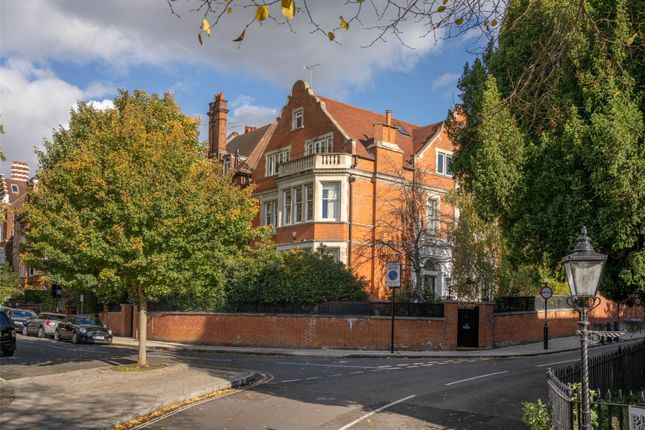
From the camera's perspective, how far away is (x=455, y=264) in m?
32.2

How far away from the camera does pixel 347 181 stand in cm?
3547

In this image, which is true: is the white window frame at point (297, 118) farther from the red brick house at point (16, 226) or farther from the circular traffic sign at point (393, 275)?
the red brick house at point (16, 226)

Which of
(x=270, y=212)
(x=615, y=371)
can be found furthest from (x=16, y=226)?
(x=615, y=371)

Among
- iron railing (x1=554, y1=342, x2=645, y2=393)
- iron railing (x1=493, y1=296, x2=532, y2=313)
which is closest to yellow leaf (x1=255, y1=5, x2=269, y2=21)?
iron railing (x1=554, y1=342, x2=645, y2=393)

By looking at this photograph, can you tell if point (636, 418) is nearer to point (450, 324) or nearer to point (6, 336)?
point (450, 324)

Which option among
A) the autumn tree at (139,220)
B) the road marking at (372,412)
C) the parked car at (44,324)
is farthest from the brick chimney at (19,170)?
the road marking at (372,412)

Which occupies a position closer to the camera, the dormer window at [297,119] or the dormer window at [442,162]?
the dormer window at [442,162]

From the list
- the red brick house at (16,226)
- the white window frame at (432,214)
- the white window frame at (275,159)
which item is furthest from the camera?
the red brick house at (16,226)

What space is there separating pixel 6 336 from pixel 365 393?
15.7 metres

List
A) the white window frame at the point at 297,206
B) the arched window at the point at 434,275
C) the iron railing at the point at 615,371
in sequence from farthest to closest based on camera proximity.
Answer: the arched window at the point at 434,275 < the white window frame at the point at 297,206 < the iron railing at the point at 615,371

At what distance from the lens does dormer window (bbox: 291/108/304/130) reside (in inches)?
1618

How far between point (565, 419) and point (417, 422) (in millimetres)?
3779

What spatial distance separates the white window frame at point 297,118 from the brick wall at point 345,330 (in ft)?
47.7

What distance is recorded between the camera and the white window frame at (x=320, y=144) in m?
38.2
